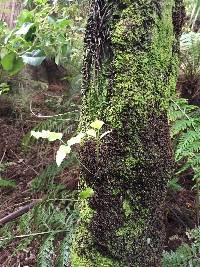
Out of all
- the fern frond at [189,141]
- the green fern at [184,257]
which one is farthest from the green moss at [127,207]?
the green fern at [184,257]

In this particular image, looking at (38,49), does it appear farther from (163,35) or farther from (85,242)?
(85,242)

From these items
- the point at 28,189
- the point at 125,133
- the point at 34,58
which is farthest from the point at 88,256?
the point at 28,189

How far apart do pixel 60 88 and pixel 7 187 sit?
1.93 metres

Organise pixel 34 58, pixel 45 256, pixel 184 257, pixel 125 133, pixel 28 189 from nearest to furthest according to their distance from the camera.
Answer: pixel 125 133 → pixel 45 256 → pixel 184 257 → pixel 34 58 → pixel 28 189

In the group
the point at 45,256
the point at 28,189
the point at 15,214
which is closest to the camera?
the point at 45,256

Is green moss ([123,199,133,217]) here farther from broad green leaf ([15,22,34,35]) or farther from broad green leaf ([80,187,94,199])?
broad green leaf ([15,22,34,35])

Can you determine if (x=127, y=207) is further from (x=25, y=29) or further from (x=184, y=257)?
(x=25, y=29)

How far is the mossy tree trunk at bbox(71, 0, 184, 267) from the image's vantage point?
1383 mm

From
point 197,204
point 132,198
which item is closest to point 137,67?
point 132,198

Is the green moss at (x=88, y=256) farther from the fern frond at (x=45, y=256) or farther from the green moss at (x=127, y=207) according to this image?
the fern frond at (x=45, y=256)

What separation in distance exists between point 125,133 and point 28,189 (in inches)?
96.4

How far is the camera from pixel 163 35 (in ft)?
4.77

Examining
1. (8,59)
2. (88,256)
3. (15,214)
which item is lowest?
(15,214)

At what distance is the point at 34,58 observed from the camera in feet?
8.35
